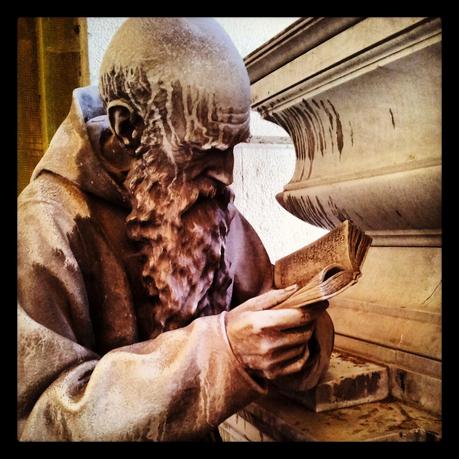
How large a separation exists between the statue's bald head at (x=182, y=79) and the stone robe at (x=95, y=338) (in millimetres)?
194

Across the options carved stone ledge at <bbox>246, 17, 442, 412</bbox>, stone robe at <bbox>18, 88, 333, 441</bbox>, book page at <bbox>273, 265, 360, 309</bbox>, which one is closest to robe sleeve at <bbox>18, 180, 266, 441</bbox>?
stone robe at <bbox>18, 88, 333, 441</bbox>

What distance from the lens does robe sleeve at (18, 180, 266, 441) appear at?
0.78m

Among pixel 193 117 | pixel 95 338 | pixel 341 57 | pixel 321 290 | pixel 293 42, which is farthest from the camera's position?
pixel 293 42

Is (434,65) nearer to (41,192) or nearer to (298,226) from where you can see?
(41,192)

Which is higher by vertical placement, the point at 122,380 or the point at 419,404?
the point at 122,380

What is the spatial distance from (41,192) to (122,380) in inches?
17.2

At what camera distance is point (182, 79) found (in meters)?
0.85

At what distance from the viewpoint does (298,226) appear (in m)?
2.33

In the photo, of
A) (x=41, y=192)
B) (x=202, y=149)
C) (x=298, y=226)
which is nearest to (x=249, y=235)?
(x=202, y=149)

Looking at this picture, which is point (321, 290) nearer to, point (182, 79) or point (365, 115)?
point (182, 79)

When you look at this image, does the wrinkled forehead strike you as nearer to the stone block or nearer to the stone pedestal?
the stone pedestal

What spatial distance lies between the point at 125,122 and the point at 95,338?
48cm

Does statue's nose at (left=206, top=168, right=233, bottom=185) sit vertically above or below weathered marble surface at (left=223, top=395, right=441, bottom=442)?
above

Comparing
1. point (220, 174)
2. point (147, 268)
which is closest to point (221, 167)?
point (220, 174)
